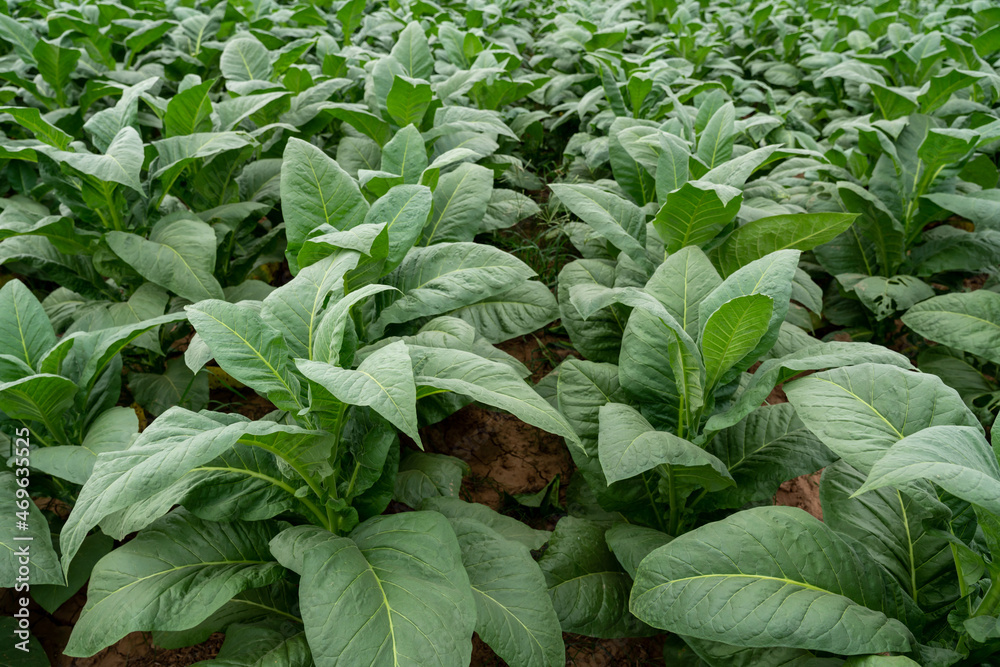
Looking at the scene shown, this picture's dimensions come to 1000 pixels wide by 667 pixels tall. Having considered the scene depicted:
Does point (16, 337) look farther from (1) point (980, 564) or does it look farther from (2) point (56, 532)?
(1) point (980, 564)

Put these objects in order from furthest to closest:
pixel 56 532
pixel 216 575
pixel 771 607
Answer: pixel 56 532
pixel 216 575
pixel 771 607

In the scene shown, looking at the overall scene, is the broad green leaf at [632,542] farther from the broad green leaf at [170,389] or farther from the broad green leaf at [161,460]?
the broad green leaf at [170,389]

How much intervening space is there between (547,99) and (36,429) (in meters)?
3.67

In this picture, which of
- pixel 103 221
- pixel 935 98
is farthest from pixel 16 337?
pixel 935 98

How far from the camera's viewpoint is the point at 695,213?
2326 millimetres

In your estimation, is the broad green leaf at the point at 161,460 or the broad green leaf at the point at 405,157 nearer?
the broad green leaf at the point at 161,460

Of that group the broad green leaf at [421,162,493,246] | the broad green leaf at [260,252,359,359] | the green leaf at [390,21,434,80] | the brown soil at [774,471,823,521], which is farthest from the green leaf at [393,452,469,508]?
the green leaf at [390,21,434,80]

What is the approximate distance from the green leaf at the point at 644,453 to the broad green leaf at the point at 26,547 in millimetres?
1384

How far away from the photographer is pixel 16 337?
6.59 ft

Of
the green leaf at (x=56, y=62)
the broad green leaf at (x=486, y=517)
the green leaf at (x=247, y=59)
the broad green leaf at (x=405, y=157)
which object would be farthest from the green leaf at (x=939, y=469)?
the green leaf at (x=56, y=62)

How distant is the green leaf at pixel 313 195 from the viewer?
2.17 m

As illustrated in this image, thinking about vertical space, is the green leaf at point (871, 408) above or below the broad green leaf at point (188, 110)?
below

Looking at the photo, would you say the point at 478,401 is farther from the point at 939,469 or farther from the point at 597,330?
the point at 939,469

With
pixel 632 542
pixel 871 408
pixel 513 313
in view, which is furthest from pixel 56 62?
pixel 871 408
